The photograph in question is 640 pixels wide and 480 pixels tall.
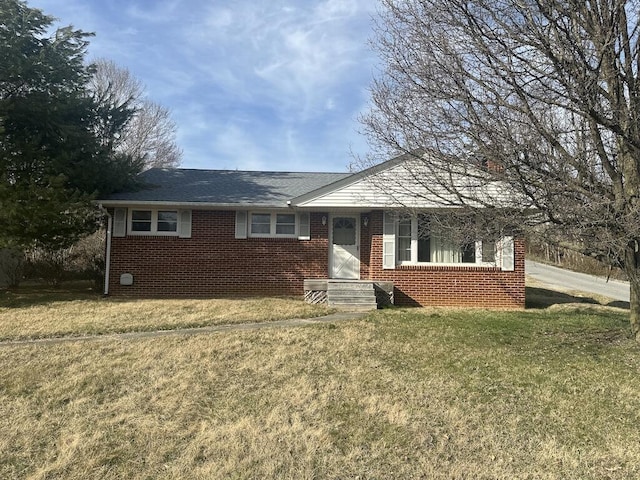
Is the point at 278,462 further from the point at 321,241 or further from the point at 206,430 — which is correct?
the point at 321,241

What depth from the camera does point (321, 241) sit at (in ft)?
42.2

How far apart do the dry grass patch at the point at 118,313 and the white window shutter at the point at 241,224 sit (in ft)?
6.76

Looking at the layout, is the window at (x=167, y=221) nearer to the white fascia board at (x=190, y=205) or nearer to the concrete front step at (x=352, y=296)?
the white fascia board at (x=190, y=205)

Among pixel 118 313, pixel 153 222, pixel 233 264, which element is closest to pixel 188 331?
pixel 118 313

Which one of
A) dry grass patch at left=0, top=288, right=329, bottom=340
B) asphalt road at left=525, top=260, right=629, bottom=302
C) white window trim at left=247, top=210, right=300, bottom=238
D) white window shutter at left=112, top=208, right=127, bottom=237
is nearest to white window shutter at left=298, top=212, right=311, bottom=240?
white window trim at left=247, top=210, right=300, bottom=238

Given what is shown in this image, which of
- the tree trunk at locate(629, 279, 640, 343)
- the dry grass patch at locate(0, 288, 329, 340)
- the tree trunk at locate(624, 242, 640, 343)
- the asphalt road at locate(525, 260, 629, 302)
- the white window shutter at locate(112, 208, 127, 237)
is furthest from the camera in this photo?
the asphalt road at locate(525, 260, 629, 302)

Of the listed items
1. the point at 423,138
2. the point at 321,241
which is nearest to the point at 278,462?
the point at 423,138

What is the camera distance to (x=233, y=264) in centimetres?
1269

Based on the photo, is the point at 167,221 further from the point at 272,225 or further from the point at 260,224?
the point at 272,225

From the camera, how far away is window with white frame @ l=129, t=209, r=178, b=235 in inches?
496

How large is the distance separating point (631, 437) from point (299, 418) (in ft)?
9.87

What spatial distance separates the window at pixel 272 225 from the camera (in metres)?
12.9

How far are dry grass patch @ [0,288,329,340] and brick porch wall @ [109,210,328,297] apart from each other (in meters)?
1.03

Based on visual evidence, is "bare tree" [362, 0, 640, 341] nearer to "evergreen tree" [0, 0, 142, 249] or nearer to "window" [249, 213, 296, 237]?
"window" [249, 213, 296, 237]
